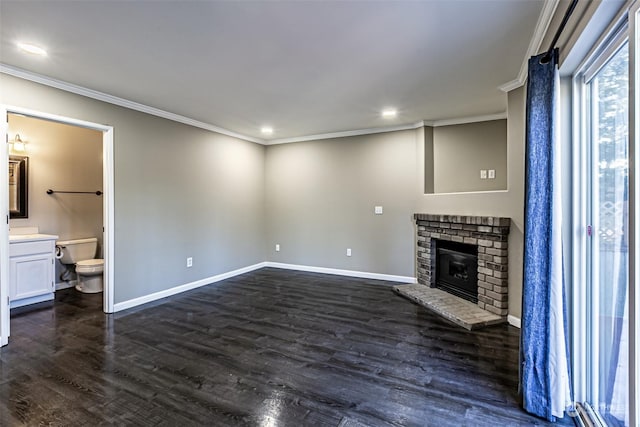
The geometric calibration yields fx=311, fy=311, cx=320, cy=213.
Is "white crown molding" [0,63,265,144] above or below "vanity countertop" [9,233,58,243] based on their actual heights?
above

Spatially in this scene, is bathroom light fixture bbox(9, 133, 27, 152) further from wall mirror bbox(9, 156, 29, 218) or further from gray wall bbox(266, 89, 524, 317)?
gray wall bbox(266, 89, 524, 317)

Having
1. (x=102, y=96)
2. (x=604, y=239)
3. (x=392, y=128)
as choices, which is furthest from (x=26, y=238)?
(x=604, y=239)

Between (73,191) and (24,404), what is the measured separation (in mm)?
3877

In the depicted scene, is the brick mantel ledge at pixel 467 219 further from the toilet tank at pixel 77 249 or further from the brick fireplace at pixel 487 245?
the toilet tank at pixel 77 249

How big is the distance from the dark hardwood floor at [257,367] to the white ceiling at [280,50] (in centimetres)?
252

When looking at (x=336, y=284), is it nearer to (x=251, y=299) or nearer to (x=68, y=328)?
(x=251, y=299)

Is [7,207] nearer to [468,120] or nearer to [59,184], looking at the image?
[59,184]

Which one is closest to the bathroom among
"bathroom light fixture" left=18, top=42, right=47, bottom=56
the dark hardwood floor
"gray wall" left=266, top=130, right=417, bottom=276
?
the dark hardwood floor

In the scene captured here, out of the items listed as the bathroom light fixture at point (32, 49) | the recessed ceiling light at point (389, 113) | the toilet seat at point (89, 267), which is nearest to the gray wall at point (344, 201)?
the recessed ceiling light at point (389, 113)

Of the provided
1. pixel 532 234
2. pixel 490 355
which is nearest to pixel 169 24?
pixel 532 234

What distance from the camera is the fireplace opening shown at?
154 inches

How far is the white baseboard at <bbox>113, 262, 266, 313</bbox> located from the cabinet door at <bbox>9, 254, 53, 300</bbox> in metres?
1.29

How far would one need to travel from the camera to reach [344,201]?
5477mm

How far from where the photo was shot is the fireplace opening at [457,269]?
3922mm
